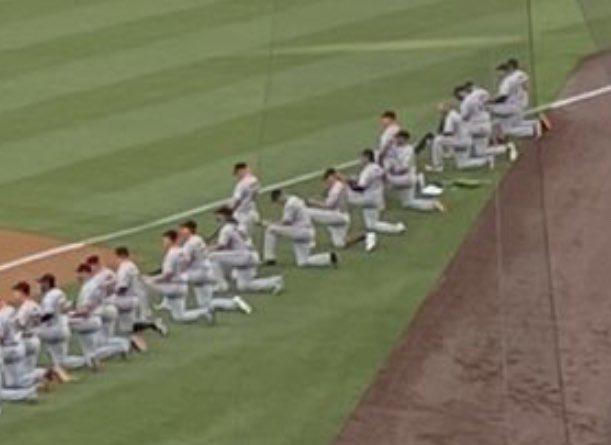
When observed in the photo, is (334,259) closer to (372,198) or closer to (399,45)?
(372,198)

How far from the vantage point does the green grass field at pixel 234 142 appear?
16828 mm

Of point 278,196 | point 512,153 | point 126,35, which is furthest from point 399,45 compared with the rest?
point 278,196

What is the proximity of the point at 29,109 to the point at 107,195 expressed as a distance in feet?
12.2

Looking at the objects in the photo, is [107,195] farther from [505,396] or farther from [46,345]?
[505,396]

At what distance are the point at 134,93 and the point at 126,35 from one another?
9.62 ft

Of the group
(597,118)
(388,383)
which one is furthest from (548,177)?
(388,383)

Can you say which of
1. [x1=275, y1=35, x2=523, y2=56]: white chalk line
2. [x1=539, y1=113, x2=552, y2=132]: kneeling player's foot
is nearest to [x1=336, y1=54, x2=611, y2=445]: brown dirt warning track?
[x1=539, y1=113, x2=552, y2=132]: kneeling player's foot

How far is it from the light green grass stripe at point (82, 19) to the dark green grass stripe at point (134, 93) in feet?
8.08

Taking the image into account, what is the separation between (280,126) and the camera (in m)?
25.2

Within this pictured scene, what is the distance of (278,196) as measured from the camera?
21.5 metres

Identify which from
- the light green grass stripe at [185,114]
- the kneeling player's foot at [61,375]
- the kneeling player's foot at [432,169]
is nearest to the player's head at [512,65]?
the kneeling player's foot at [432,169]

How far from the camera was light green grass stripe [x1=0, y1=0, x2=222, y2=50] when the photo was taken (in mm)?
29375

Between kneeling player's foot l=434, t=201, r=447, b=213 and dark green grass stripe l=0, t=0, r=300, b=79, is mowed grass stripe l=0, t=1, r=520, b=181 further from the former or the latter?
kneeling player's foot l=434, t=201, r=447, b=213

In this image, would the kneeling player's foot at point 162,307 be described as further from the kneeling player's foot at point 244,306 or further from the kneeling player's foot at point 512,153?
the kneeling player's foot at point 512,153
